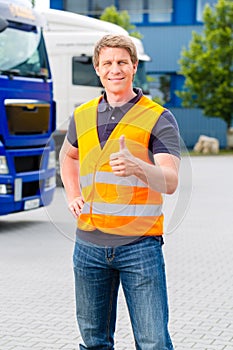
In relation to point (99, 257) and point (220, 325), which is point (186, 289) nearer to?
point (220, 325)

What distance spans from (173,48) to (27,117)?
34.0 meters

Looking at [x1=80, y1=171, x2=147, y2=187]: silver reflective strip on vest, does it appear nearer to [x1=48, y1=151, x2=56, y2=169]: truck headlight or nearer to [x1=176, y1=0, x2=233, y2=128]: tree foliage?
[x1=48, y1=151, x2=56, y2=169]: truck headlight

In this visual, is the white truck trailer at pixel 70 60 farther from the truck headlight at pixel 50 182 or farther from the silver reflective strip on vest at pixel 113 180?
the silver reflective strip on vest at pixel 113 180

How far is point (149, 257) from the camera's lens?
4.06m

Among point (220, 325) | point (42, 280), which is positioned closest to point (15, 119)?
point (42, 280)

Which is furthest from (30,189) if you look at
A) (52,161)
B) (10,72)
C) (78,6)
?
(78,6)

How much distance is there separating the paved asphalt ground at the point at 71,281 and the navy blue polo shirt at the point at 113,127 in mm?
271

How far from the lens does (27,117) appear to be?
43.0 ft

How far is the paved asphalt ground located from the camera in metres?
6.29

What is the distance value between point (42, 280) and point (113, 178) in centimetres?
519

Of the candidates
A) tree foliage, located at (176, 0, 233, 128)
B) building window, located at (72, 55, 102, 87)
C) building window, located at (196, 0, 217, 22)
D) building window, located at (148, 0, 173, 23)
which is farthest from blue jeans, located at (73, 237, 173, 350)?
building window, located at (196, 0, 217, 22)

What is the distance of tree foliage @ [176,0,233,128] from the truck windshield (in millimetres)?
28894

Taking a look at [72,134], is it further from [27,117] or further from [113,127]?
[27,117]

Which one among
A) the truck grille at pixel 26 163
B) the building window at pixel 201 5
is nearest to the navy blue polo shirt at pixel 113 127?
the truck grille at pixel 26 163
